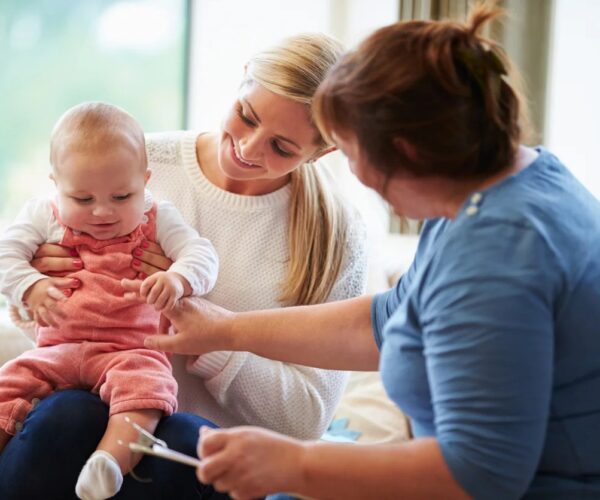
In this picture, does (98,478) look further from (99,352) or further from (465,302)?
(465,302)

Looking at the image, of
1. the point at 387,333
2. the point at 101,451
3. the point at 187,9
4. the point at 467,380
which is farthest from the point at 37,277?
the point at 187,9

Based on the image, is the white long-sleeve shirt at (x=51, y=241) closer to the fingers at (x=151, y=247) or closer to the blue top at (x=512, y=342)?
the fingers at (x=151, y=247)

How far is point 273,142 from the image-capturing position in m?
1.88

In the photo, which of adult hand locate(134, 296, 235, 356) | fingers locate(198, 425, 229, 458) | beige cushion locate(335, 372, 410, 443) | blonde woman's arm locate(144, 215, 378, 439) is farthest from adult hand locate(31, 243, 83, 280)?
beige cushion locate(335, 372, 410, 443)

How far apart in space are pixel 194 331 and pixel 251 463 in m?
0.56

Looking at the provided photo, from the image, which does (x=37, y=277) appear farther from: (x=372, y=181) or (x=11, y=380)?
(x=372, y=181)

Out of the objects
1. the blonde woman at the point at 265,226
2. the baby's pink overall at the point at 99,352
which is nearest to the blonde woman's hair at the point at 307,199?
the blonde woman at the point at 265,226

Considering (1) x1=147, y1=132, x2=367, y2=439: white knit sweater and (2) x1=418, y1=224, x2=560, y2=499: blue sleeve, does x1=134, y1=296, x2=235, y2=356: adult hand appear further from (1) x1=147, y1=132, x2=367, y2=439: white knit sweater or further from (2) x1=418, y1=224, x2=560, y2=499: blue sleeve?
(2) x1=418, y1=224, x2=560, y2=499: blue sleeve

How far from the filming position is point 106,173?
1.66 meters

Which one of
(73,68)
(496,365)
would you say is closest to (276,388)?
(496,365)

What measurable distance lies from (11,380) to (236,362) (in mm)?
467

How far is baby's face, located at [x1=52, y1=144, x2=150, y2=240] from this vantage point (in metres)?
1.66

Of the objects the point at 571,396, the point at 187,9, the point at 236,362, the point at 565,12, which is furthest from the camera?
the point at 187,9

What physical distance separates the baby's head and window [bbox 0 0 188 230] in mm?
2212
